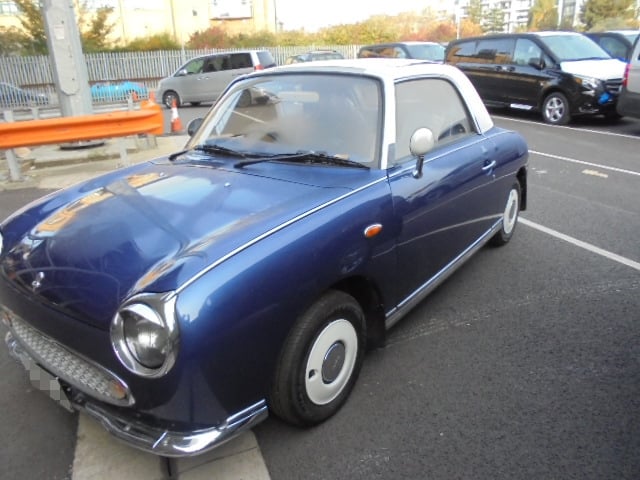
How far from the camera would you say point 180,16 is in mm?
39656

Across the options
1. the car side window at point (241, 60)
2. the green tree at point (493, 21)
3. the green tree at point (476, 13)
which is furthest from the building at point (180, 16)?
the green tree at point (493, 21)

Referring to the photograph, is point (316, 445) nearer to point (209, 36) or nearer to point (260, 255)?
point (260, 255)

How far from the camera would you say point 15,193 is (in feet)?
22.4

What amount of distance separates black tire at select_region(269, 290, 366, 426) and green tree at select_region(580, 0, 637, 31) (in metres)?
49.7

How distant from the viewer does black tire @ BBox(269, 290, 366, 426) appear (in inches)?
88.4

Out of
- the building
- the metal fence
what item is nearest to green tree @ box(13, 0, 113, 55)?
the metal fence

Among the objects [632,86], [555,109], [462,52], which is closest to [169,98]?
[462,52]

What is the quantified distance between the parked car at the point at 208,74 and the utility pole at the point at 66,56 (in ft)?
28.3

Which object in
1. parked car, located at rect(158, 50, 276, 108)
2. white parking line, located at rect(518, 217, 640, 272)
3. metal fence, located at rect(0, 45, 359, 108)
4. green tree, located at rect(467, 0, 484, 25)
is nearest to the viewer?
white parking line, located at rect(518, 217, 640, 272)

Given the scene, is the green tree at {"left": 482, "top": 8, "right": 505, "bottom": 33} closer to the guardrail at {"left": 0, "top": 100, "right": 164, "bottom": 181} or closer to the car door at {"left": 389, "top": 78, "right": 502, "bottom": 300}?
the guardrail at {"left": 0, "top": 100, "right": 164, "bottom": 181}

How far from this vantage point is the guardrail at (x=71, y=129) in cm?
696

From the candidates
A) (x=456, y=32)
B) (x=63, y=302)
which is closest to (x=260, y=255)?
(x=63, y=302)

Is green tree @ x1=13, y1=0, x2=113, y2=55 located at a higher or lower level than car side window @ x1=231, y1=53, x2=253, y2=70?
higher

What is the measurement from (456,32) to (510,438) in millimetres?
48333
